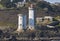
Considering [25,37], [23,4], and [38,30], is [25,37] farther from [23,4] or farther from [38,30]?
[23,4]

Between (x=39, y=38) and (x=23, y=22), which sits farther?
(x=23, y=22)

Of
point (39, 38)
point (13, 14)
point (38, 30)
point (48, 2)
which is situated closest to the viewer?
point (39, 38)

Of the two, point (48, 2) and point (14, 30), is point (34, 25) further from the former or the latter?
point (48, 2)

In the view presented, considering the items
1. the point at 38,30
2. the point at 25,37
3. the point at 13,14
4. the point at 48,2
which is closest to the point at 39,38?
the point at 25,37

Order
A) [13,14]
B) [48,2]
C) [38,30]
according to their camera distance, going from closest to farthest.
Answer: [38,30], [13,14], [48,2]

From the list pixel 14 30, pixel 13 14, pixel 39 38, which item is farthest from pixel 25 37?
pixel 13 14

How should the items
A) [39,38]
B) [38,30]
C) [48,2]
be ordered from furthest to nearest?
[48,2] < [38,30] < [39,38]

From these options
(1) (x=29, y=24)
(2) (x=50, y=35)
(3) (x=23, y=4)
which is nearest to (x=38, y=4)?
(3) (x=23, y=4)

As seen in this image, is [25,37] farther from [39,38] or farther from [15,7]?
[15,7]

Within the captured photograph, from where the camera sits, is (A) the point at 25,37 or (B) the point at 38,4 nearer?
(A) the point at 25,37
